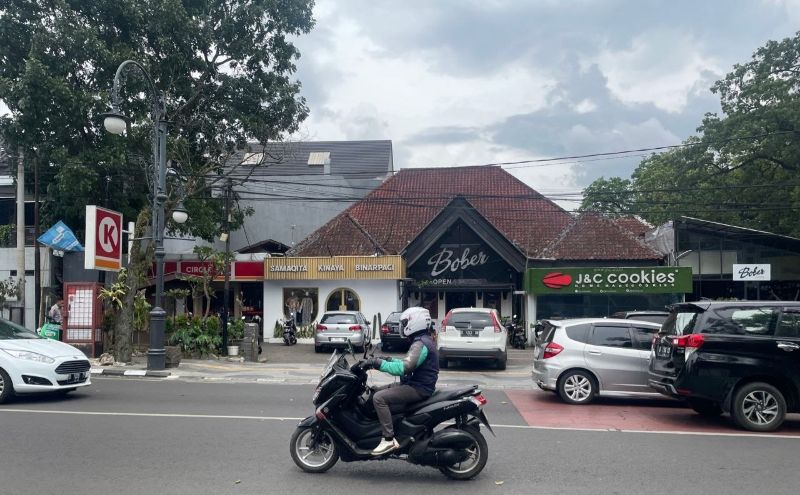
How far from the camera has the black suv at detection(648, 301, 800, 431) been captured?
10117 millimetres

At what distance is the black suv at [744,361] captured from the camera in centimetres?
1012

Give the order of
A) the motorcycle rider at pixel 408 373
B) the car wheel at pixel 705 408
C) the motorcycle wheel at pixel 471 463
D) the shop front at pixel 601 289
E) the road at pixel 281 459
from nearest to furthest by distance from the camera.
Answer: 1. the road at pixel 281 459
2. the motorcycle rider at pixel 408 373
3. the motorcycle wheel at pixel 471 463
4. the car wheel at pixel 705 408
5. the shop front at pixel 601 289

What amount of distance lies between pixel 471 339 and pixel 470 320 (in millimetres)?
561

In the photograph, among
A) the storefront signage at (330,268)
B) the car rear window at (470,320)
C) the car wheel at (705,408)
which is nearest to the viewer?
the car wheel at (705,408)

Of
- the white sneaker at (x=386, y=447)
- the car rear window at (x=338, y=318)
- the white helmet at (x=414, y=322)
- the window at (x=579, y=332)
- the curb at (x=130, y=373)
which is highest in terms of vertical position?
the white helmet at (x=414, y=322)

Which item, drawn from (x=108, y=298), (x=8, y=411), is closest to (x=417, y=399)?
(x=8, y=411)

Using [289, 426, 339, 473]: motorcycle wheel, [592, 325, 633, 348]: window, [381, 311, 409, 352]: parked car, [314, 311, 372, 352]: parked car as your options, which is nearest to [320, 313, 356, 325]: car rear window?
[314, 311, 372, 352]: parked car

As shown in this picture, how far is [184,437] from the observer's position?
898cm

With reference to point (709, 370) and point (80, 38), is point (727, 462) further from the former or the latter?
point (80, 38)

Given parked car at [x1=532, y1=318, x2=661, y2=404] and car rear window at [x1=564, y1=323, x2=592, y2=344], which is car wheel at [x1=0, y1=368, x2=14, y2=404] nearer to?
parked car at [x1=532, y1=318, x2=661, y2=404]

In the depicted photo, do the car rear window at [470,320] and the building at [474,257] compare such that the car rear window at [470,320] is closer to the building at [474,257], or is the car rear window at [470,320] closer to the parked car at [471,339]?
the parked car at [471,339]

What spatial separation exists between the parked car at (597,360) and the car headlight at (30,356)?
28.8 ft

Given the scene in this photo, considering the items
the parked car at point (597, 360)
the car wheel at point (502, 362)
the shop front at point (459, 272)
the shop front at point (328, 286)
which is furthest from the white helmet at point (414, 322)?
the shop front at point (459, 272)

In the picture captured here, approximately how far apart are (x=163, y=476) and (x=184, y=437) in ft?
6.43
